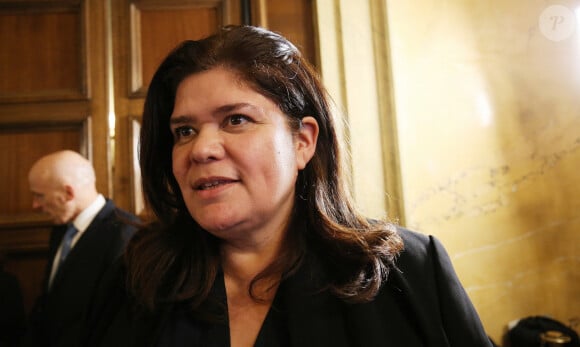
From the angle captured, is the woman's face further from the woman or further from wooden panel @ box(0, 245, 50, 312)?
wooden panel @ box(0, 245, 50, 312)

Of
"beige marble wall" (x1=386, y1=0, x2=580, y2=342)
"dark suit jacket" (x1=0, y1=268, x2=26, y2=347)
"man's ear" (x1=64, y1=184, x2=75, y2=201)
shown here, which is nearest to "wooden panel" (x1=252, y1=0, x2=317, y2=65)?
"beige marble wall" (x1=386, y1=0, x2=580, y2=342)

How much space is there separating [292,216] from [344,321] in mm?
271

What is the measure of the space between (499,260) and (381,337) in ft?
3.85

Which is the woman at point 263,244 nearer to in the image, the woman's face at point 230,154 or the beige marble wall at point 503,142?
the woman's face at point 230,154

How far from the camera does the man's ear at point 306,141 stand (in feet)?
2.98

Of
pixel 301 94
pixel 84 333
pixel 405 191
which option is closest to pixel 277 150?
pixel 301 94

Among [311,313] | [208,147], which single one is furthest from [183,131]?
[311,313]

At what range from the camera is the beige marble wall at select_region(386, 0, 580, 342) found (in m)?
1.68

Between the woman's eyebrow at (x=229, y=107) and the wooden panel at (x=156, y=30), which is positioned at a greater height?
the wooden panel at (x=156, y=30)

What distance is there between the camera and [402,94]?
65.4 inches

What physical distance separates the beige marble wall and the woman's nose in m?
1.11

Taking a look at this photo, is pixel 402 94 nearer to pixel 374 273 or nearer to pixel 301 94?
pixel 301 94

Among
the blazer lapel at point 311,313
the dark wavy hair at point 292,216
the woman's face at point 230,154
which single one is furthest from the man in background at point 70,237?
the blazer lapel at point 311,313

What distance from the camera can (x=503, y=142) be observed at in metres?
1.70
